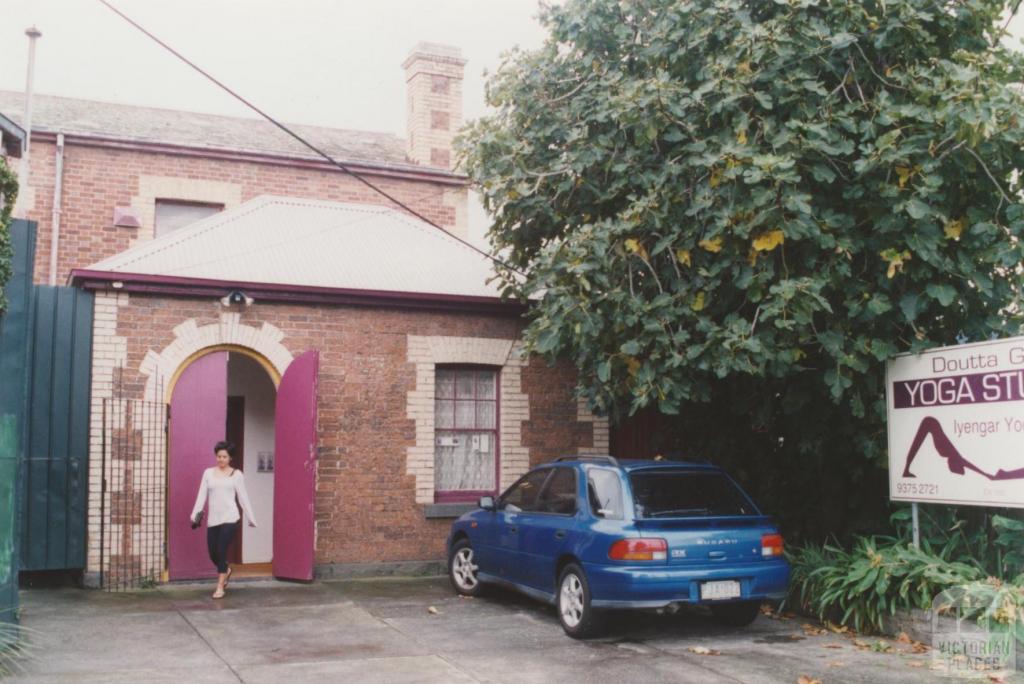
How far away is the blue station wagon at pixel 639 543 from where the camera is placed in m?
8.41

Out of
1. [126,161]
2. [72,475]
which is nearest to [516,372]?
[72,475]

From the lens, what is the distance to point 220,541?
10977 millimetres

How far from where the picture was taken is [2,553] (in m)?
7.90

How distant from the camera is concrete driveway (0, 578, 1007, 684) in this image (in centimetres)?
757

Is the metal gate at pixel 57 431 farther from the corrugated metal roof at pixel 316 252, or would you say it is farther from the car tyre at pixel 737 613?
the car tyre at pixel 737 613

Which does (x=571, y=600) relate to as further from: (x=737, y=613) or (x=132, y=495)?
(x=132, y=495)

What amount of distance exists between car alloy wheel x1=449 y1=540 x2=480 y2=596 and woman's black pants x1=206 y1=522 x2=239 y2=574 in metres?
2.47

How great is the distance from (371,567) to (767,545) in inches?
219

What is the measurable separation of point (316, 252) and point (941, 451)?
8671mm

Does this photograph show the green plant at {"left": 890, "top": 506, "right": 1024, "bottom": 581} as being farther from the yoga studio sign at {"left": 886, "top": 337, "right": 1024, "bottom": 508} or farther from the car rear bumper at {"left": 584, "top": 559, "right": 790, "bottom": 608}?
the car rear bumper at {"left": 584, "top": 559, "right": 790, "bottom": 608}

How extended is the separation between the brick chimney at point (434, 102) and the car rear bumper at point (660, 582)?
13501 millimetres

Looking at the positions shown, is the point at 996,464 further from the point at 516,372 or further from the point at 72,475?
the point at 72,475

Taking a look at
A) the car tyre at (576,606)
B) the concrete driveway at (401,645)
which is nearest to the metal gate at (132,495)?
the concrete driveway at (401,645)

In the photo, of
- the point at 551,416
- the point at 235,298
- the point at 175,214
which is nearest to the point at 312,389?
the point at 235,298
